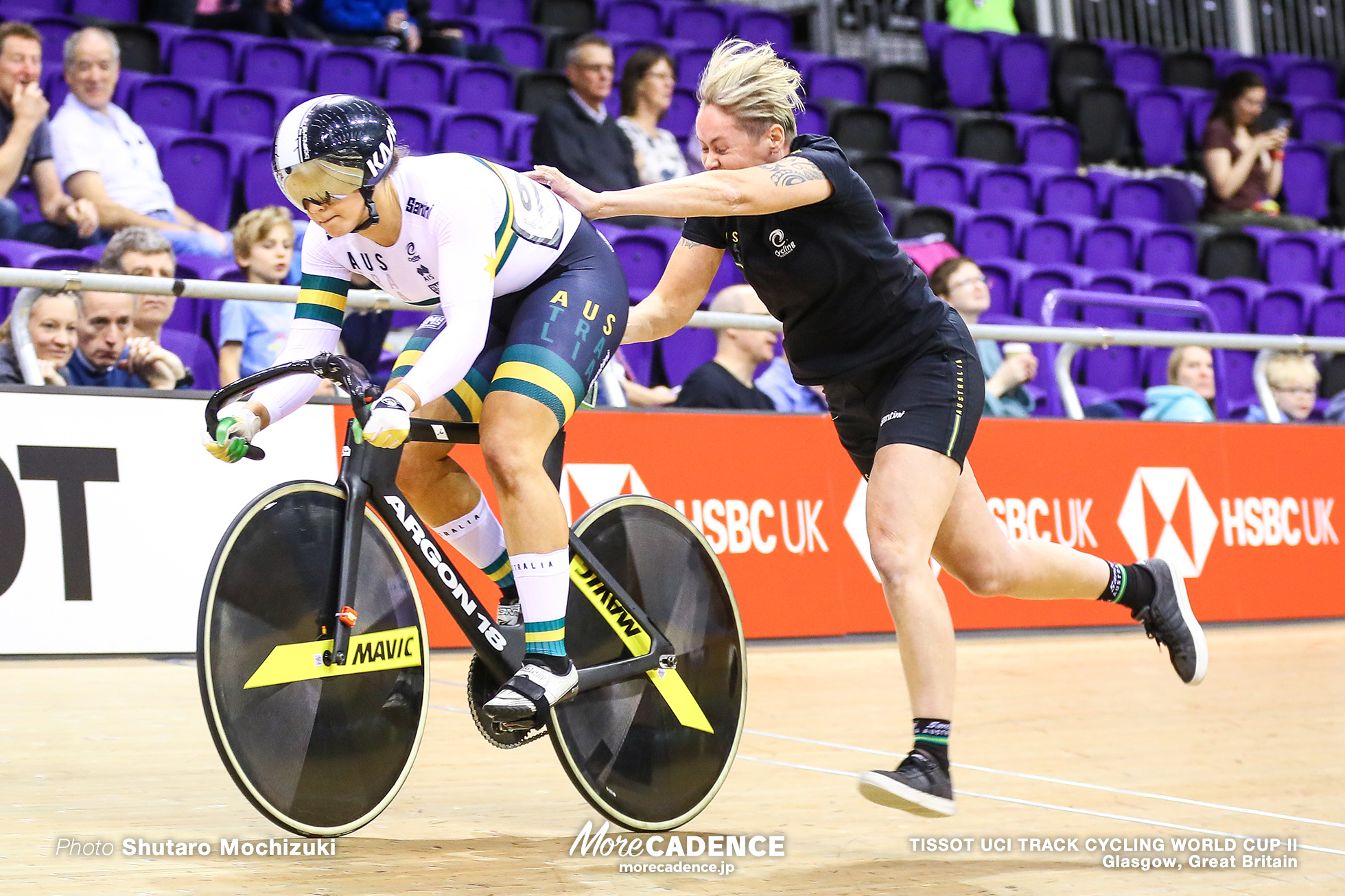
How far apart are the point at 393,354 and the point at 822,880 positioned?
4.40m

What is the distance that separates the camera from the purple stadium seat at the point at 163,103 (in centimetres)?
855

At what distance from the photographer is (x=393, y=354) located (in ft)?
23.0

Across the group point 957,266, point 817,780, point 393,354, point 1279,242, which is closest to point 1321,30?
point 1279,242

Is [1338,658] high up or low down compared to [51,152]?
down

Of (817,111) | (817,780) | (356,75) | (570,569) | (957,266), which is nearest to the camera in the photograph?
(570,569)

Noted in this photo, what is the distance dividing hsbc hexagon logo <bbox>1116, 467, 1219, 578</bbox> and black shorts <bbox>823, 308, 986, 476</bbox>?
4024 millimetres

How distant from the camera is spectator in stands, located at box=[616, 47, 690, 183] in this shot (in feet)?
29.8

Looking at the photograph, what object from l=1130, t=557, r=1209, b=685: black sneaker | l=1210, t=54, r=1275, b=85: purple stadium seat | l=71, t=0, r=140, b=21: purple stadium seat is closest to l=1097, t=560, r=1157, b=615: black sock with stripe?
l=1130, t=557, r=1209, b=685: black sneaker

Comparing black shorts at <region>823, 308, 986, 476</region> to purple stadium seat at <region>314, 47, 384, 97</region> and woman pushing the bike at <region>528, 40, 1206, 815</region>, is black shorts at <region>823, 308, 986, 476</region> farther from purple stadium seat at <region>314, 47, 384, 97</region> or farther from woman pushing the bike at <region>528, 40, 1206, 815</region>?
purple stadium seat at <region>314, 47, 384, 97</region>

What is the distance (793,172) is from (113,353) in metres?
3.19

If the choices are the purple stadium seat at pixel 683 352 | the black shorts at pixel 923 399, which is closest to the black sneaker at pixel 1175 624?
the black shorts at pixel 923 399

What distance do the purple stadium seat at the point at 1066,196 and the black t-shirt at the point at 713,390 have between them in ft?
18.5

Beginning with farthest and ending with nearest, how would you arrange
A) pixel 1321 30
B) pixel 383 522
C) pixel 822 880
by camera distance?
pixel 1321 30 → pixel 383 522 → pixel 822 880

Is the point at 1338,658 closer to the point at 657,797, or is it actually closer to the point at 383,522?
the point at 657,797
